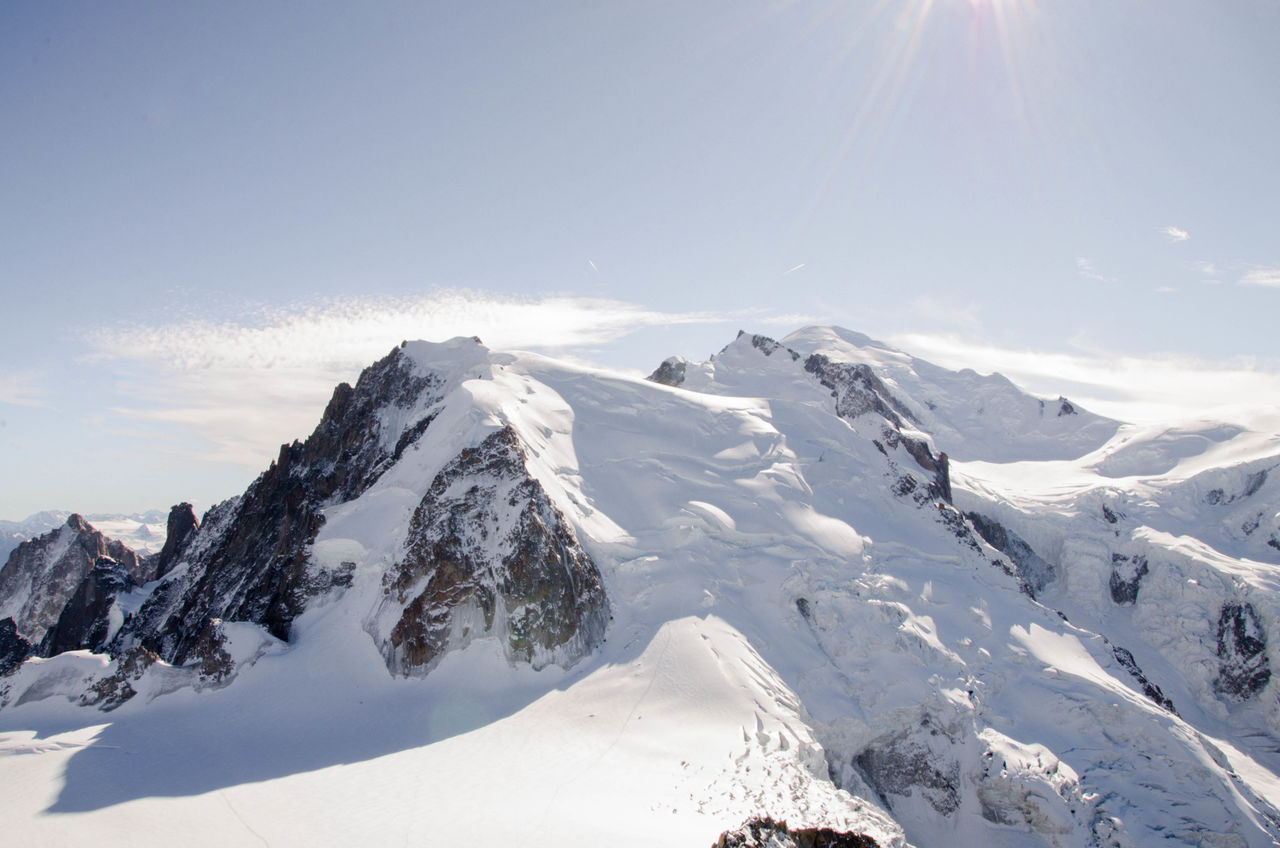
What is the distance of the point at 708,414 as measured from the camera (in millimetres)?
45062

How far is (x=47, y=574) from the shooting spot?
71062 mm

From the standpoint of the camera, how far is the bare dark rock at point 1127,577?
53.7 m

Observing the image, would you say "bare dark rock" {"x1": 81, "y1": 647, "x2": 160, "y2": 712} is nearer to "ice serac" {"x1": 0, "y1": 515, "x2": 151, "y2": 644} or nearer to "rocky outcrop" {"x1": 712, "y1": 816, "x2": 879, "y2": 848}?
"rocky outcrop" {"x1": 712, "y1": 816, "x2": 879, "y2": 848}

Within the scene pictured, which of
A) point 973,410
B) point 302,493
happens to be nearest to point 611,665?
point 302,493

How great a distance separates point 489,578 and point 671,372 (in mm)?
37296

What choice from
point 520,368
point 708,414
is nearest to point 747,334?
point 708,414

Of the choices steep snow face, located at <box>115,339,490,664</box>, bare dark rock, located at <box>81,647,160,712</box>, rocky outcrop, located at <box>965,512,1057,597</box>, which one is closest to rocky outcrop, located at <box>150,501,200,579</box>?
steep snow face, located at <box>115,339,490,664</box>

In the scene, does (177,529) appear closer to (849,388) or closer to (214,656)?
(214,656)

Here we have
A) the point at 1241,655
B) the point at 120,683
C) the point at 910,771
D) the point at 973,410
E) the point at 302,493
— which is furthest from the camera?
the point at 973,410

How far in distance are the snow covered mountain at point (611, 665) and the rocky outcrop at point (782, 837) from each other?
0.07 metres

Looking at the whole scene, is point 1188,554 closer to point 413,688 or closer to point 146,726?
point 413,688

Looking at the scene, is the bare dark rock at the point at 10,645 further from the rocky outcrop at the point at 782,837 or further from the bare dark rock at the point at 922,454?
the bare dark rock at the point at 922,454

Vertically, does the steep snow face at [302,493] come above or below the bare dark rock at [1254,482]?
above

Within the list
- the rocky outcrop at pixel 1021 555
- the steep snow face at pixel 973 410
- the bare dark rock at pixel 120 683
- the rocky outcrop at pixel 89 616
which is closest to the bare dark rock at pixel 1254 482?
the rocky outcrop at pixel 1021 555
